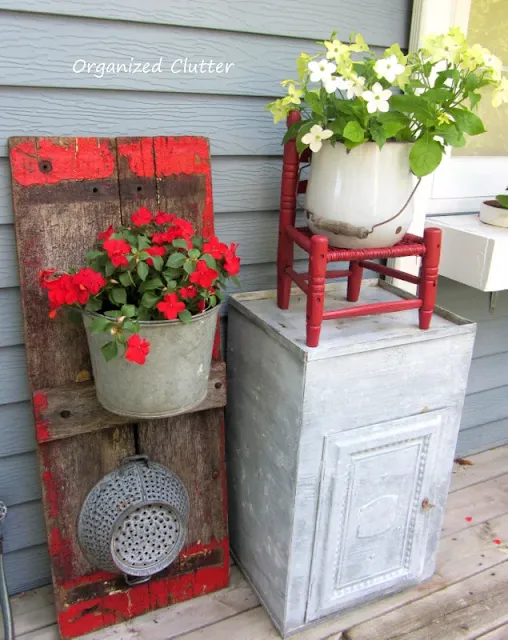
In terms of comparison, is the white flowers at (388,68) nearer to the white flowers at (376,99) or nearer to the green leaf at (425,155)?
the white flowers at (376,99)

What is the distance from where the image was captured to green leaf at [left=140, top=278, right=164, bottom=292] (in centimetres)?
126

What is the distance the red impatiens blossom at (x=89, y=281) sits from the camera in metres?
1.21

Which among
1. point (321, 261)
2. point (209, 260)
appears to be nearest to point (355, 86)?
point (321, 261)

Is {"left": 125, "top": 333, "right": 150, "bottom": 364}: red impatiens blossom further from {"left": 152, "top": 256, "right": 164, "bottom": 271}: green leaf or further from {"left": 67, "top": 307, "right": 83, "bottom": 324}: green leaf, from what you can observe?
{"left": 67, "top": 307, "right": 83, "bottom": 324}: green leaf

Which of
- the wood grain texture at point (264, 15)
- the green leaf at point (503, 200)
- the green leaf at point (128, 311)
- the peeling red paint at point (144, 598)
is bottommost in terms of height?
the peeling red paint at point (144, 598)

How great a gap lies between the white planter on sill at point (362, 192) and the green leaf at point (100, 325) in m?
0.58

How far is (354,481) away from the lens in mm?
1568

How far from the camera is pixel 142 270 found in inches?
48.8

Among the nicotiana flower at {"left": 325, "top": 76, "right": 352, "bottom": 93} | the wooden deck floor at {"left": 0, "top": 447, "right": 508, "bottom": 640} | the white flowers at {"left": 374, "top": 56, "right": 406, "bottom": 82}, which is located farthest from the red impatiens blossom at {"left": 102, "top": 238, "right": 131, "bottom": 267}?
the wooden deck floor at {"left": 0, "top": 447, "right": 508, "bottom": 640}

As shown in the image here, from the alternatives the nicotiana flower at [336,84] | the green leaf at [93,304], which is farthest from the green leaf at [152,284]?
the nicotiana flower at [336,84]

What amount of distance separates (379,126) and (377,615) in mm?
1376

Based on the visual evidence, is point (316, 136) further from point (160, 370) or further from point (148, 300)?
point (160, 370)

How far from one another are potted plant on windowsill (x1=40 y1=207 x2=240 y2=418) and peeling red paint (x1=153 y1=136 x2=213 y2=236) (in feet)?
0.77

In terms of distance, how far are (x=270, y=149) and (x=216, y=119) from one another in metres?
0.18
